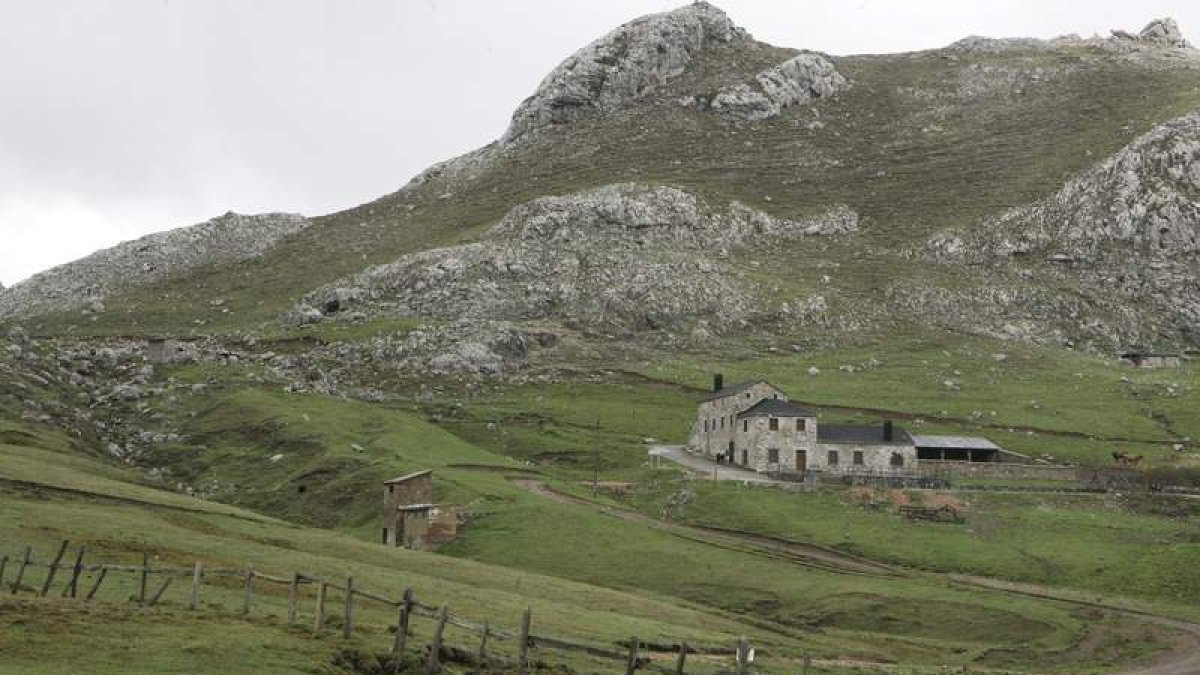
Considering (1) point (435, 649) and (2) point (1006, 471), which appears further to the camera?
(2) point (1006, 471)

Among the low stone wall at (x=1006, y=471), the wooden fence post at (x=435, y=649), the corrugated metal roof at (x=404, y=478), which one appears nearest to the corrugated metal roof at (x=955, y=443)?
the low stone wall at (x=1006, y=471)

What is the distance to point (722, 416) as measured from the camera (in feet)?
468

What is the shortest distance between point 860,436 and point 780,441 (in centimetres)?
833

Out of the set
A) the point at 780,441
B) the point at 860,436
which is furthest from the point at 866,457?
the point at 780,441

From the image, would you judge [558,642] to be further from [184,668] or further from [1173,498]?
[1173,498]

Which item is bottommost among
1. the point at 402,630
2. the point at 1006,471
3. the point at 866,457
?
the point at 402,630

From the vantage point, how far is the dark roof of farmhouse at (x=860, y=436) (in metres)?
130

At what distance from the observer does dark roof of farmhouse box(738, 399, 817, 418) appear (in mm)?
132375

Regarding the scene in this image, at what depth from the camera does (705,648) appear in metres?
57.3

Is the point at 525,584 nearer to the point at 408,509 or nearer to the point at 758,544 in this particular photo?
the point at 408,509

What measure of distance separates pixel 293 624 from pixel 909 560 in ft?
199

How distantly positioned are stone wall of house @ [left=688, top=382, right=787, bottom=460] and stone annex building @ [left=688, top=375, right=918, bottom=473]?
0.25 m

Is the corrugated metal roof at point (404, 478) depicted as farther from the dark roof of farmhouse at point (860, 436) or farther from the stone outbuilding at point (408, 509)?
the dark roof of farmhouse at point (860, 436)

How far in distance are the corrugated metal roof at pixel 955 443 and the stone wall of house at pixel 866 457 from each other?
3951 mm
